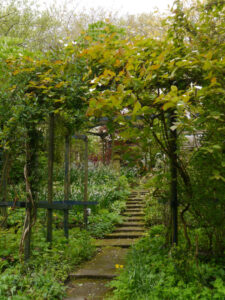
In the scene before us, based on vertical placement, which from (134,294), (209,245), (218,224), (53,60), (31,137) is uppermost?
(53,60)

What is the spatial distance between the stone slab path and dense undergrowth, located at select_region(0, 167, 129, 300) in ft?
0.49

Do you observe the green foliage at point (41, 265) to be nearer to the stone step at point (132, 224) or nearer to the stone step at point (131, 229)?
the stone step at point (131, 229)

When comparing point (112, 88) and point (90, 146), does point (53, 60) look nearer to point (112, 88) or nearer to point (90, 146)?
point (112, 88)

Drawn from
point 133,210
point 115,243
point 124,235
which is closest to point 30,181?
point 115,243

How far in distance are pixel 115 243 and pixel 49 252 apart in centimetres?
154

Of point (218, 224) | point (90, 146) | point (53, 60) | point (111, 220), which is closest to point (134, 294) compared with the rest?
point (218, 224)

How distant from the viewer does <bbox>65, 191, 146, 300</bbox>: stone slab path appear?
11.0 ft

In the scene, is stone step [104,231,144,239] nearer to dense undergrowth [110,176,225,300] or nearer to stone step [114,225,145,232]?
stone step [114,225,145,232]

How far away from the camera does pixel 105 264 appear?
13.7 feet

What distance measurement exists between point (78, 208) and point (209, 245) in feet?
11.7

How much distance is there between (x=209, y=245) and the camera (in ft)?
11.4

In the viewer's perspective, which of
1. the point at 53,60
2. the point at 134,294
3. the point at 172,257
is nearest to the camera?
the point at 134,294

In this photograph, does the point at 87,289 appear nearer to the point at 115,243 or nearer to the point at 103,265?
the point at 103,265

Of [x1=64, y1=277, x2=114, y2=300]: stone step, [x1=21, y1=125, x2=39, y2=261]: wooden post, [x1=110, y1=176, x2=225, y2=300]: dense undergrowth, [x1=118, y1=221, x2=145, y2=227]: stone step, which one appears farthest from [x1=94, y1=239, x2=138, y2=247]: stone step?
[x1=21, y1=125, x2=39, y2=261]: wooden post
